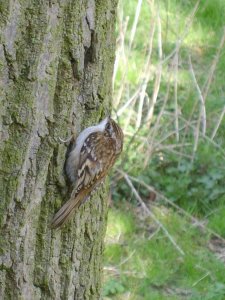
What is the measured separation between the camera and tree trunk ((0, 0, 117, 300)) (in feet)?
9.02

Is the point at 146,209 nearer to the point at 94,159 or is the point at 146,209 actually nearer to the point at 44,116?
the point at 94,159

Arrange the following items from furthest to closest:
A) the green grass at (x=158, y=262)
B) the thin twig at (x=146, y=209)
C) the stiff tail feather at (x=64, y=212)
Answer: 1. the thin twig at (x=146, y=209)
2. the green grass at (x=158, y=262)
3. the stiff tail feather at (x=64, y=212)

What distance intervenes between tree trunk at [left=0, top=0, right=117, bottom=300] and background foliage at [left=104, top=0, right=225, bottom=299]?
5.78ft

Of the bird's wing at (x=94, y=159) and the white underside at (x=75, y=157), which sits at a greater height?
the white underside at (x=75, y=157)

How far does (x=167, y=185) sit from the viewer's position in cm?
585

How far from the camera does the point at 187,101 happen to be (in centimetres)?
621

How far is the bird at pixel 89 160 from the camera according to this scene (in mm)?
2998

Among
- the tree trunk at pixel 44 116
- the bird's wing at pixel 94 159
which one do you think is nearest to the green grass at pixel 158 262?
the bird's wing at pixel 94 159

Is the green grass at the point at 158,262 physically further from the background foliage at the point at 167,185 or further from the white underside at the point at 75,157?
the white underside at the point at 75,157

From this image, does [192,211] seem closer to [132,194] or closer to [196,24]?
[132,194]

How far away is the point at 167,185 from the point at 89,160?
262 centimetres

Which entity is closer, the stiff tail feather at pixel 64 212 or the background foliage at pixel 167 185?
the stiff tail feather at pixel 64 212

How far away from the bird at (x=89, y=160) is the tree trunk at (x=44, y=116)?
0.04m

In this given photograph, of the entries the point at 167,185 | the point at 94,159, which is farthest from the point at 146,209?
the point at 94,159
